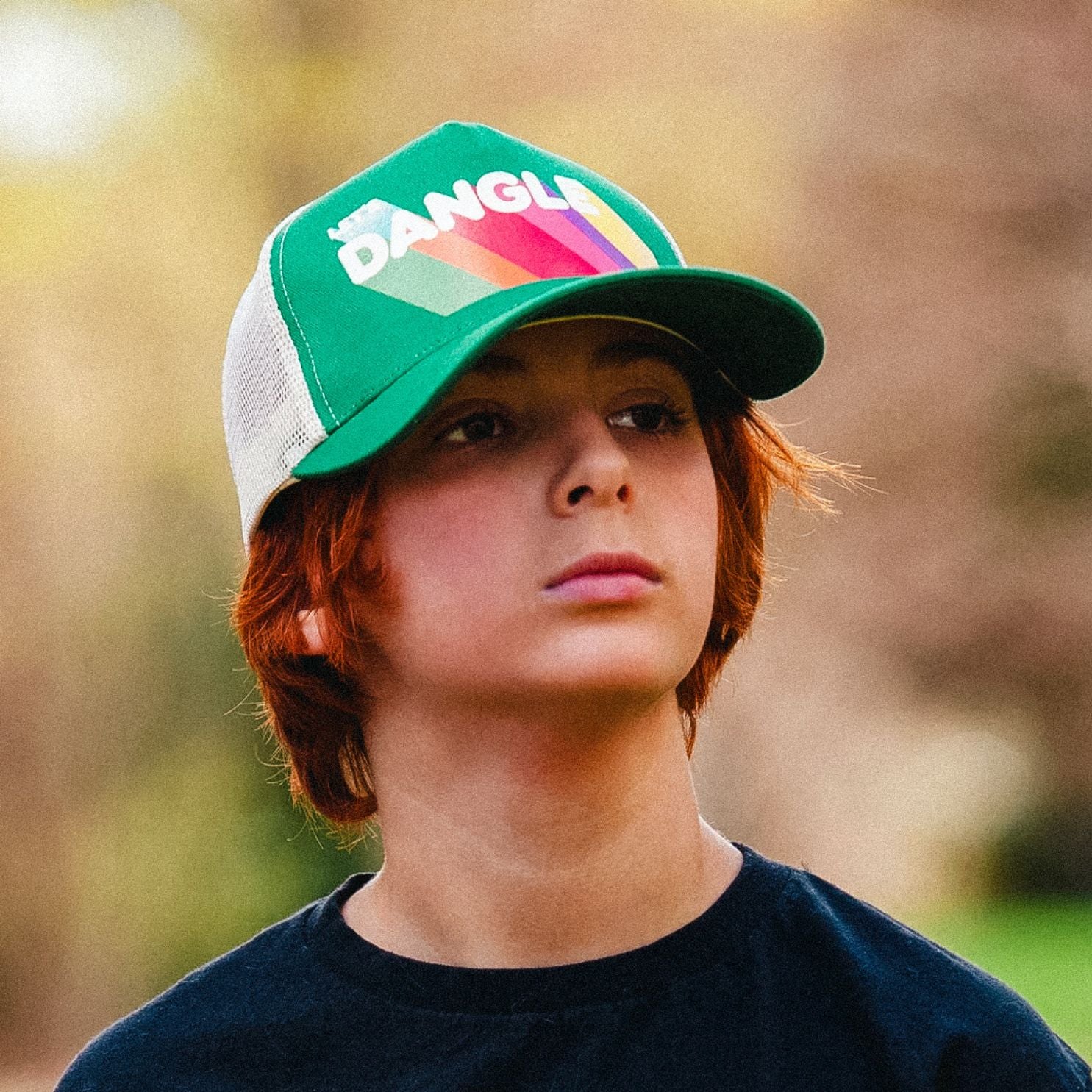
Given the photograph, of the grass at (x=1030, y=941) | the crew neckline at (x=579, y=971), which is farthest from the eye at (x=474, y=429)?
the grass at (x=1030, y=941)

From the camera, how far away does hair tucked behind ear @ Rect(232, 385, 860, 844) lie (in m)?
1.51

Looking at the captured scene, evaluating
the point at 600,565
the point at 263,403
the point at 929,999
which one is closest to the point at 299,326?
the point at 263,403

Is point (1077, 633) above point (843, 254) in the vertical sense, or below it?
below

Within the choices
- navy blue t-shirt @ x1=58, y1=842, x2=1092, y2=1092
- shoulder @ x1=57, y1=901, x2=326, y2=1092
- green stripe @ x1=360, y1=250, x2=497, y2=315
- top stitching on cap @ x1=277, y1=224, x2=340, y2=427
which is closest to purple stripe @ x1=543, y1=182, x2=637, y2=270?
green stripe @ x1=360, y1=250, x2=497, y2=315

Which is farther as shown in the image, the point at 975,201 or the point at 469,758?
the point at 975,201

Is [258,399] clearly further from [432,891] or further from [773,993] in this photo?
[773,993]

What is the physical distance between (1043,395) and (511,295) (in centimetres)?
520

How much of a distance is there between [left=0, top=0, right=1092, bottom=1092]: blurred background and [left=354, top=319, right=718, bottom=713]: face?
3.70 metres

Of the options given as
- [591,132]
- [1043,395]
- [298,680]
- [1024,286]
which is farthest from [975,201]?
[298,680]

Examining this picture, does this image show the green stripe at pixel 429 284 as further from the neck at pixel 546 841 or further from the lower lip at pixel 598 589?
the neck at pixel 546 841

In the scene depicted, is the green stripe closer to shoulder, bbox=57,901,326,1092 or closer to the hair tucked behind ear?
the hair tucked behind ear

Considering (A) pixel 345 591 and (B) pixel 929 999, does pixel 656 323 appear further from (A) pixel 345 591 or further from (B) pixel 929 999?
(B) pixel 929 999

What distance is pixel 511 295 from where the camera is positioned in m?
1.42

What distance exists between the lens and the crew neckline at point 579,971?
4.70ft
